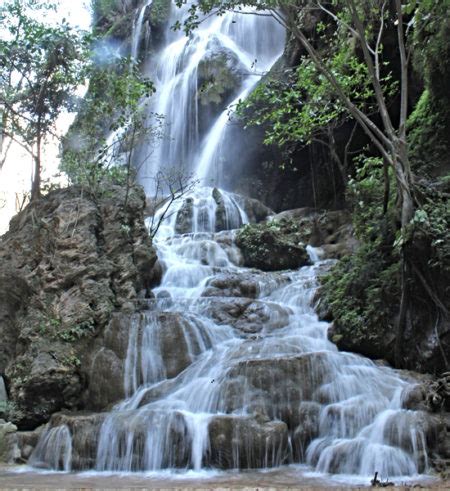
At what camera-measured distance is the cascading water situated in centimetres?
730

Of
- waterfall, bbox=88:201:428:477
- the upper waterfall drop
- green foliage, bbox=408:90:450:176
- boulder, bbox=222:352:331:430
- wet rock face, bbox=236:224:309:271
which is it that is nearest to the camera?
waterfall, bbox=88:201:428:477

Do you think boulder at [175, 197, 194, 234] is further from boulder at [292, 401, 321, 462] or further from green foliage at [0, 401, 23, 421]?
boulder at [292, 401, 321, 462]

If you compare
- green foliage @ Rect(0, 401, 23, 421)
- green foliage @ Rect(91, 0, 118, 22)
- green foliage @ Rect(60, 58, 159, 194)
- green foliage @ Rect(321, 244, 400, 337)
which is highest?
green foliage @ Rect(91, 0, 118, 22)

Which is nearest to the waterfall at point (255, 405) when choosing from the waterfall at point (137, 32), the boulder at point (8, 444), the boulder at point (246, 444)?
the boulder at point (246, 444)

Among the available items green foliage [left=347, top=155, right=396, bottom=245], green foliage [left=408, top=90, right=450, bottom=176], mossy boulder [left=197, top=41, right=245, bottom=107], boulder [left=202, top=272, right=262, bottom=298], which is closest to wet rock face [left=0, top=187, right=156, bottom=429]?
boulder [left=202, top=272, right=262, bottom=298]

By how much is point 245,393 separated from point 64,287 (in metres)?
5.45

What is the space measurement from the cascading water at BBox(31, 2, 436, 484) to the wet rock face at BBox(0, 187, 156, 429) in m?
1.04

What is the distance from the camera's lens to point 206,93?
80.6ft

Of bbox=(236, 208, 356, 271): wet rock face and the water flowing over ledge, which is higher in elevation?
bbox=(236, 208, 356, 271): wet rock face

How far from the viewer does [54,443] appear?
810 cm

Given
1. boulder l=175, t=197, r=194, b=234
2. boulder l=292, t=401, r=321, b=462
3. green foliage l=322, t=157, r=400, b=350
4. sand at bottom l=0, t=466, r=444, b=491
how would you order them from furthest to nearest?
boulder l=175, t=197, r=194, b=234 < green foliage l=322, t=157, r=400, b=350 < boulder l=292, t=401, r=321, b=462 < sand at bottom l=0, t=466, r=444, b=491

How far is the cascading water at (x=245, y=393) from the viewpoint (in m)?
7.30

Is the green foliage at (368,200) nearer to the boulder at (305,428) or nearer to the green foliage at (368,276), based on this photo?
the green foliage at (368,276)

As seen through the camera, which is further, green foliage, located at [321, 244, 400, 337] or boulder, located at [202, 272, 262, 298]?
boulder, located at [202, 272, 262, 298]
